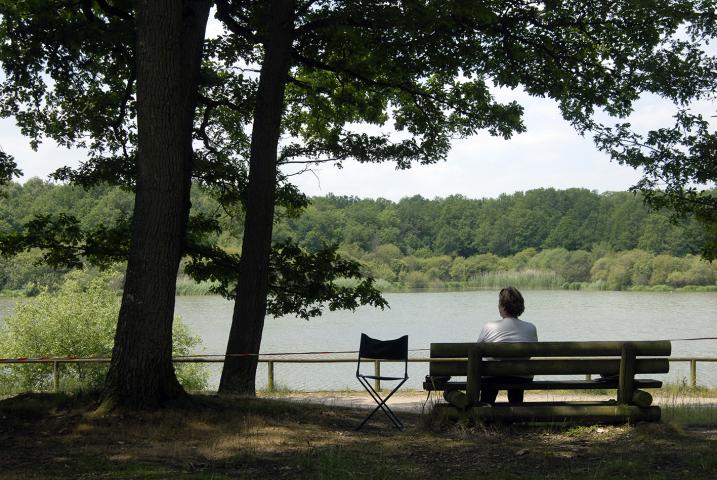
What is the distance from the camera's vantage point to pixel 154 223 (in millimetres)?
7387

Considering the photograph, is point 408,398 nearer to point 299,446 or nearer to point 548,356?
point 548,356

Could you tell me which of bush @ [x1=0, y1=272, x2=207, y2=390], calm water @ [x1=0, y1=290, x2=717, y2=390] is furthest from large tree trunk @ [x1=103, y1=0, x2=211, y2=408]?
bush @ [x1=0, y1=272, x2=207, y2=390]

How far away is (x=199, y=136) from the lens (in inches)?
546

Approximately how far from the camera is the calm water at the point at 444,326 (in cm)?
2442

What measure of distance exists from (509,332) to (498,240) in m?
77.1

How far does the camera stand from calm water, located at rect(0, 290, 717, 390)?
24422 mm

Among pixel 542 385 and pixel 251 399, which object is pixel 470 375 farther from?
pixel 251 399

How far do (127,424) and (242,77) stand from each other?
8336 mm

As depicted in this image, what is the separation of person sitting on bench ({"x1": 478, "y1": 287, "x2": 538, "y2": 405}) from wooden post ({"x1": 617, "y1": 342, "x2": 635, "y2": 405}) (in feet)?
2.43

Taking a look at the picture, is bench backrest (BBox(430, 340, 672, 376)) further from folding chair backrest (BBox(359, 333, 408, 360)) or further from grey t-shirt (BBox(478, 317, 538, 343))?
folding chair backrest (BBox(359, 333, 408, 360))

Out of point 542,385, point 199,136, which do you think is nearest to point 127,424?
point 542,385

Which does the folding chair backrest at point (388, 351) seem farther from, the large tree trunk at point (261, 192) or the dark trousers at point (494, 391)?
the large tree trunk at point (261, 192)

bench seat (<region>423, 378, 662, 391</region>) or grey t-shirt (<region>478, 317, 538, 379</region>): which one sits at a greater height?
grey t-shirt (<region>478, 317, 538, 379</region>)

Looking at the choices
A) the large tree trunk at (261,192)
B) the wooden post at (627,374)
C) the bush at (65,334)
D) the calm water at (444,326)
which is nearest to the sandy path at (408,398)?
the large tree trunk at (261,192)
